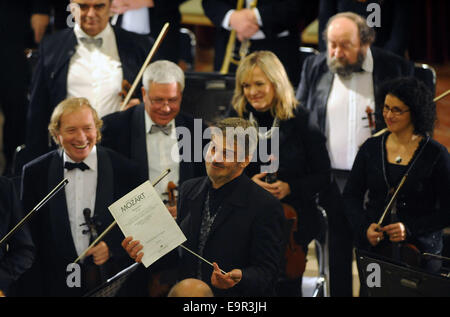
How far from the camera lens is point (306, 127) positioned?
3.12m

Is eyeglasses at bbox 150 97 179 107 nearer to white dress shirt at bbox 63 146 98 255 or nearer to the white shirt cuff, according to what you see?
white dress shirt at bbox 63 146 98 255

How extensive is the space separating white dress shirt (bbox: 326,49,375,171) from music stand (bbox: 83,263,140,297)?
2.99 ft

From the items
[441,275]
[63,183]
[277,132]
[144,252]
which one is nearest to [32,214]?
[63,183]

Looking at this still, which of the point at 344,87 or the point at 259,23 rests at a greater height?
the point at 259,23

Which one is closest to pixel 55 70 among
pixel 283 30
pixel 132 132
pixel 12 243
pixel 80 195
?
pixel 132 132

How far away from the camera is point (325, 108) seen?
10.8 ft

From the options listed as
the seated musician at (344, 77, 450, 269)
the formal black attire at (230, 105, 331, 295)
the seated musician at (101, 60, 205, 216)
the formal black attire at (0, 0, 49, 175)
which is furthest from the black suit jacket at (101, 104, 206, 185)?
the formal black attire at (0, 0, 49, 175)

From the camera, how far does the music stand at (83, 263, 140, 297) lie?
272 centimetres

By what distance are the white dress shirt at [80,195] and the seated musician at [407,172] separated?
97cm

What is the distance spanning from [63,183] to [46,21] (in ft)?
4.60

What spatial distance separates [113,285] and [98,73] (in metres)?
0.89

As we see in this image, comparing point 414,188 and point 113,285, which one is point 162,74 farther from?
point 414,188

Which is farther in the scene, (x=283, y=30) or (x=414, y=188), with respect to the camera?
(x=283, y=30)
